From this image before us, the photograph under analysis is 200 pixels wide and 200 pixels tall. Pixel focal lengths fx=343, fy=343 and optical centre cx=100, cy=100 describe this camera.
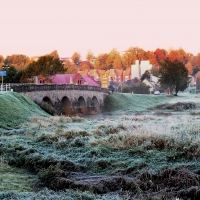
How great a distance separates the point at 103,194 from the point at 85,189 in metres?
0.58

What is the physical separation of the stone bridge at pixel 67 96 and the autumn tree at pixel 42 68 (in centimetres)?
606

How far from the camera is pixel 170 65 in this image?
7350 cm

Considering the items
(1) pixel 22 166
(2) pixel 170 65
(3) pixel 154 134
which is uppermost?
(2) pixel 170 65

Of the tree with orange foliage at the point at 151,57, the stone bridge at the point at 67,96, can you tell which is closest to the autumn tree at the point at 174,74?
the stone bridge at the point at 67,96

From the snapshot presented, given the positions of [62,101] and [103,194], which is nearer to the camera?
[103,194]

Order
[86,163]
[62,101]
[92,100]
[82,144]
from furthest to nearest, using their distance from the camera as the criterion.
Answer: [92,100], [62,101], [82,144], [86,163]

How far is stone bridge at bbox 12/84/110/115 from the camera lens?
40.8m

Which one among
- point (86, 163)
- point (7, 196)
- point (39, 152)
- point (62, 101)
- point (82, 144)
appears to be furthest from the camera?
point (62, 101)

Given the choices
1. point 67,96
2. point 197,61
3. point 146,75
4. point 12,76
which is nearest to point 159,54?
point 197,61

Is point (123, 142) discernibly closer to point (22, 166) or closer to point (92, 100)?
point (22, 166)

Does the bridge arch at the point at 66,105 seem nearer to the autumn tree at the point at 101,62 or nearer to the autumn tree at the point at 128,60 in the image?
the autumn tree at the point at 128,60

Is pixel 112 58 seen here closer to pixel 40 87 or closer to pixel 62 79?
pixel 62 79

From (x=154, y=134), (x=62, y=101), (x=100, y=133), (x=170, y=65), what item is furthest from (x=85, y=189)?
(x=170, y=65)

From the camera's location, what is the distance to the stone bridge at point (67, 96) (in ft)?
134
